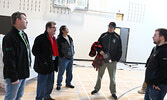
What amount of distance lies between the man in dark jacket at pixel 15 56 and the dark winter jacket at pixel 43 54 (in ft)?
1.42

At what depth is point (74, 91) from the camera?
3316 millimetres

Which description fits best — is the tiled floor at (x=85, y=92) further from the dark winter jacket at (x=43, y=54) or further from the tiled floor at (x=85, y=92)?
the dark winter jacket at (x=43, y=54)

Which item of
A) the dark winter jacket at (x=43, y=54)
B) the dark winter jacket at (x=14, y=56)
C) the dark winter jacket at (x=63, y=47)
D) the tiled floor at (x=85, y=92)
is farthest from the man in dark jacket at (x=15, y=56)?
the dark winter jacket at (x=63, y=47)

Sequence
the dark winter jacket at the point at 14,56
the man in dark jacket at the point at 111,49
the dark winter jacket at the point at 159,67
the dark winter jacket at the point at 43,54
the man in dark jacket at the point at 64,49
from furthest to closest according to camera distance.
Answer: the man in dark jacket at the point at 64,49 < the man in dark jacket at the point at 111,49 < the dark winter jacket at the point at 43,54 < the dark winter jacket at the point at 159,67 < the dark winter jacket at the point at 14,56

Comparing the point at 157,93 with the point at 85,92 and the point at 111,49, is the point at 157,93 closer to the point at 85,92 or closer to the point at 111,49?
the point at 111,49

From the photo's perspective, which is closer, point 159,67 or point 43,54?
point 159,67

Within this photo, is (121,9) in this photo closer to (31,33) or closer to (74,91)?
(31,33)

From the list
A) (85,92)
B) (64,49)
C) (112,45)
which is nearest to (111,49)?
(112,45)

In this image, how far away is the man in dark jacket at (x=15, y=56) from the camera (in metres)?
1.65

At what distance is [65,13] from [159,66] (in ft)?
16.9

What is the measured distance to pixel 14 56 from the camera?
66.2 inches

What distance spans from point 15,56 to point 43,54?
65cm

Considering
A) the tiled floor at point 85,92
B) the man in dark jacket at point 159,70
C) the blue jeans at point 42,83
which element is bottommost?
the tiled floor at point 85,92

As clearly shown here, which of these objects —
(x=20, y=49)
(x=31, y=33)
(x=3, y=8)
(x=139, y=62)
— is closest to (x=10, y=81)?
(x=20, y=49)
